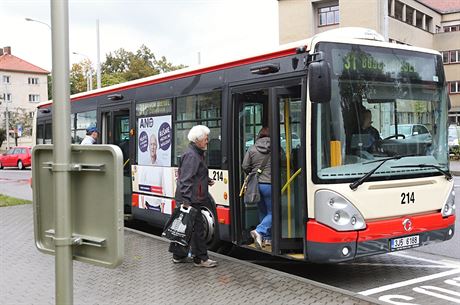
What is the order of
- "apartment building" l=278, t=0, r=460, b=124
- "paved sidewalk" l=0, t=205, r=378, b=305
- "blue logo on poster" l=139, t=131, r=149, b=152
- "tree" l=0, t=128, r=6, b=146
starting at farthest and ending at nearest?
"tree" l=0, t=128, r=6, b=146, "apartment building" l=278, t=0, r=460, b=124, "blue logo on poster" l=139, t=131, r=149, b=152, "paved sidewalk" l=0, t=205, r=378, b=305

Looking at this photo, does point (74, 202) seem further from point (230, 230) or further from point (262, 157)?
point (230, 230)

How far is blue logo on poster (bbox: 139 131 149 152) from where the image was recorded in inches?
371

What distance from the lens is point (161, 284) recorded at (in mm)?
6059

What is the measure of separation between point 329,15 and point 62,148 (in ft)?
147

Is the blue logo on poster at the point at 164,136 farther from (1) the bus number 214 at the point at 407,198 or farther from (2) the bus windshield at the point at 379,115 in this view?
(1) the bus number 214 at the point at 407,198

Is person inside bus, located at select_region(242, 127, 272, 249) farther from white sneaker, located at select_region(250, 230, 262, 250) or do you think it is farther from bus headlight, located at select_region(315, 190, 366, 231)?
bus headlight, located at select_region(315, 190, 366, 231)

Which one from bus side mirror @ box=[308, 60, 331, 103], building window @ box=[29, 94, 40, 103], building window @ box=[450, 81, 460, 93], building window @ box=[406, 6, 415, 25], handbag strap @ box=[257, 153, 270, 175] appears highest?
building window @ box=[406, 6, 415, 25]

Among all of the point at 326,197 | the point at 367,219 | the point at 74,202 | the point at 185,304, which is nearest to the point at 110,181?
the point at 74,202

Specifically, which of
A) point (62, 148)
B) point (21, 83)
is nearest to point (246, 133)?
point (62, 148)

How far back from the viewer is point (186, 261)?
705cm

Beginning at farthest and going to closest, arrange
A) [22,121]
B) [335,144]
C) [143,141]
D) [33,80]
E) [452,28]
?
[33,80]
[22,121]
[452,28]
[143,141]
[335,144]

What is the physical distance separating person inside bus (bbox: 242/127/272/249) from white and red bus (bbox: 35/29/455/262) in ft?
0.59

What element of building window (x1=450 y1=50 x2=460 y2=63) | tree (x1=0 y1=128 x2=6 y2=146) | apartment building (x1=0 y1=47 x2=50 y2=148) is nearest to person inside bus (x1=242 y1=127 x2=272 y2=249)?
building window (x1=450 y1=50 x2=460 y2=63)

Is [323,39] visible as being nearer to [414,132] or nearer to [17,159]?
[414,132]
